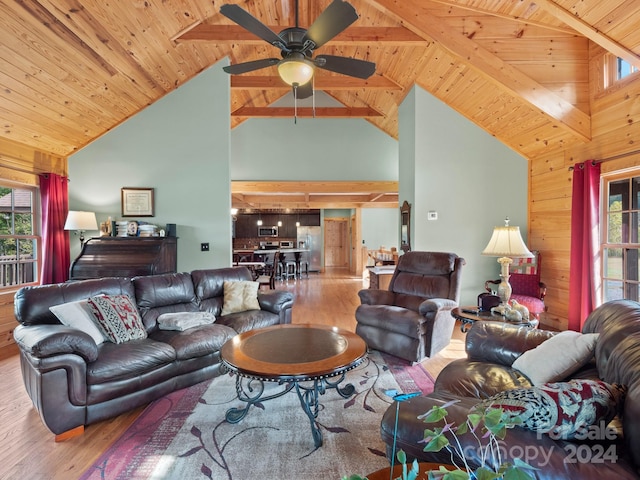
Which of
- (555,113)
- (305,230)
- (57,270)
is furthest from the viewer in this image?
(305,230)

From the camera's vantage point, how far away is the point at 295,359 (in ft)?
6.63

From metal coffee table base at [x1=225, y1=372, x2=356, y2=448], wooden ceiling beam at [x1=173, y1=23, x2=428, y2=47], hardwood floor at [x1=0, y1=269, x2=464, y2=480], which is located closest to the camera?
hardwood floor at [x1=0, y1=269, x2=464, y2=480]

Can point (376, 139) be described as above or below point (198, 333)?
above

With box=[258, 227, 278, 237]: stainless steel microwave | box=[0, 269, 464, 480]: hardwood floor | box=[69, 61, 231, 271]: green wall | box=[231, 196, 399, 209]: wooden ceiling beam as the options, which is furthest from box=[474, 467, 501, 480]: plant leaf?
box=[258, 227, 278, 237]: stainless steel microwave

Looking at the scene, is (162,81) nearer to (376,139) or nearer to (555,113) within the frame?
(376,139)

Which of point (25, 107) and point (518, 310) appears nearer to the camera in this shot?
point (518, 310)

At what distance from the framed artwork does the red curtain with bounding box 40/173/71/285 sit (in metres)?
0.73

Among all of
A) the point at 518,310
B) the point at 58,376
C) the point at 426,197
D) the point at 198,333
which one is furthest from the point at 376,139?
the point at 58,376

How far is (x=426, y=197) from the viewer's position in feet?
15.9

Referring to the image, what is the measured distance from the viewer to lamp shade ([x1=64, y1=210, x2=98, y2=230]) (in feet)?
13.2

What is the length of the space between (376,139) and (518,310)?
5139 mm

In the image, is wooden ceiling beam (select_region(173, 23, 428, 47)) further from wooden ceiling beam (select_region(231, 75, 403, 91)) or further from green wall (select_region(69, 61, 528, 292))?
wooden ceiling beam (select_region(231, 75, 403, 91))

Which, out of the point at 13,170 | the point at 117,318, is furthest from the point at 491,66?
the point at 13,170

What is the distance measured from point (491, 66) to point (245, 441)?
439 cm
